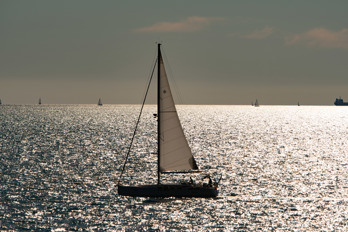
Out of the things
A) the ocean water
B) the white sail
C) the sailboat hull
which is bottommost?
the ocean water

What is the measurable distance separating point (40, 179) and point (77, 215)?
24092 millimetres

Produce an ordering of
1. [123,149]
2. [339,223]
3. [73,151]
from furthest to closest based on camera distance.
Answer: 1. [123,149]
2. [73,151]
3. [339,223]

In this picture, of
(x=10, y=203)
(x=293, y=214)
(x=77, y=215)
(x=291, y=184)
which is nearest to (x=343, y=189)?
(x=291, y=184)

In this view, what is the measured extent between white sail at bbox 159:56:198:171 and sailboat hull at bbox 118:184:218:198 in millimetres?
2132

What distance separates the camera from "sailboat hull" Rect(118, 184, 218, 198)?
58.7 m

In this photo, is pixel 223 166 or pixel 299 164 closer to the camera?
pixel 223 166

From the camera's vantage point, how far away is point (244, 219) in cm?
5347

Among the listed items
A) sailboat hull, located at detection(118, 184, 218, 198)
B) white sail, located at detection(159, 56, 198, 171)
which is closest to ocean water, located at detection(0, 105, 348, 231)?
sailboat hull, located at detection(118, 184, 218, 198)

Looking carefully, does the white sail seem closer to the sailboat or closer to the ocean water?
the sailboat

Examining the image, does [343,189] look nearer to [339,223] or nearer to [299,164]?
[339,223]

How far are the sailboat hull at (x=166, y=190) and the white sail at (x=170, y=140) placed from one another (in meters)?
2.13

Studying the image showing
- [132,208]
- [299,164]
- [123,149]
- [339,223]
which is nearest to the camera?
[339,223]

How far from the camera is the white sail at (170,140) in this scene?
187 feet

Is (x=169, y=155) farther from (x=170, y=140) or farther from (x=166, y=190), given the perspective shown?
(x=166, y=190)
